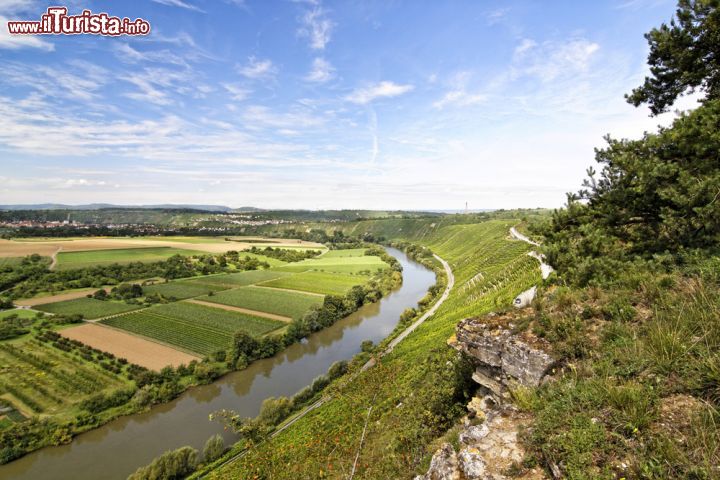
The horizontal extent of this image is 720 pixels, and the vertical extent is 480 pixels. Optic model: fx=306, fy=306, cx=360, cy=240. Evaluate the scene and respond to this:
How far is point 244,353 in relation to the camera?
4294cm

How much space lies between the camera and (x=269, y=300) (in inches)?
2758

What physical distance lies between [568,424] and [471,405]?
22.6 ft

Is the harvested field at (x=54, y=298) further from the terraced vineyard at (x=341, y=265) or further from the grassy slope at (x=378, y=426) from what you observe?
the grassy slope at (x=378, y=426)

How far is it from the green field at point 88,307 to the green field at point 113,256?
32844mm

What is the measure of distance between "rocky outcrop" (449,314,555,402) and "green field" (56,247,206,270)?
115 metres

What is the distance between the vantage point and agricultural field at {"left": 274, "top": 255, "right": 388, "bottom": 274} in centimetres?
10553

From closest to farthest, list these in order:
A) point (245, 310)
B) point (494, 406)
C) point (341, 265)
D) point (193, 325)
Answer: point (494, 406), point (193, 325), point (245, 310), point (341, 265)

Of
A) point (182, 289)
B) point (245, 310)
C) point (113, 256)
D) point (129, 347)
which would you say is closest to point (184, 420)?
point (129, 347)

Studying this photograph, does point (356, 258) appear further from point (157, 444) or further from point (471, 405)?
point (471, 405)

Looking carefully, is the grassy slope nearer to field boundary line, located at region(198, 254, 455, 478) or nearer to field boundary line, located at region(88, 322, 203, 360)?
field boundary line, located at region(198, 254, 455, 478)

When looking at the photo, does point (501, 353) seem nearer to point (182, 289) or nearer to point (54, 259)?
point (182, 289)

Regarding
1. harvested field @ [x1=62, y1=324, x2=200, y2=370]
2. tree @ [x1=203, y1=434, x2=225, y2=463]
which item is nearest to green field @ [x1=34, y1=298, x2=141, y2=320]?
harvested field @ [x1=62, y1=324, x2=200, y2=370]

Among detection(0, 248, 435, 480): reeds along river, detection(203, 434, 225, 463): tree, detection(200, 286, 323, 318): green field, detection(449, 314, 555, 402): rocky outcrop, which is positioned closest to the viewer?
detection(449, 314, 555, 402): rocky outcrop

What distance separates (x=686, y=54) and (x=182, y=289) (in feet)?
292
